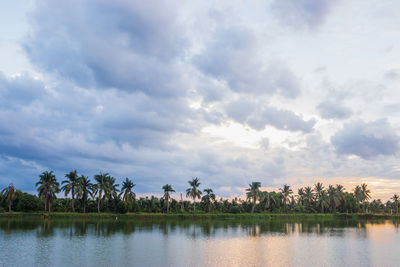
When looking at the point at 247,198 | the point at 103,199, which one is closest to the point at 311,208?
the point at 247,198

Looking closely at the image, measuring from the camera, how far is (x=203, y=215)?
4783 inches

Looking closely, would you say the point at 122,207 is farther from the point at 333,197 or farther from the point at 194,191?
the point at 333,197

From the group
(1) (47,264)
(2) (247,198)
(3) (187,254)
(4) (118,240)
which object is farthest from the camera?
(2) (247,198)

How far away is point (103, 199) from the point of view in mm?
117250

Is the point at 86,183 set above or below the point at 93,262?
above

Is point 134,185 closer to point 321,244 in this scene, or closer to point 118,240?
point 118,240

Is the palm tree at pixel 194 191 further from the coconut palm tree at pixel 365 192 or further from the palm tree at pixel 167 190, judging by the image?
the coconut palm tree at pixel 365 192

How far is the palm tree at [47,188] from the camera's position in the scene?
10719cm

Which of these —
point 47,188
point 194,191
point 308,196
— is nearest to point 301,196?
point 308,196

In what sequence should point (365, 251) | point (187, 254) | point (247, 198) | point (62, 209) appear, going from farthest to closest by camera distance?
point (247, 198) < point (62, 209) < point (365, 251) < point (187, 254)

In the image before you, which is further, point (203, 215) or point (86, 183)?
point (203, 215)

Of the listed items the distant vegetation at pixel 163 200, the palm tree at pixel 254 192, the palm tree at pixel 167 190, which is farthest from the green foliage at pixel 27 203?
the palm tree at pixel 254 192

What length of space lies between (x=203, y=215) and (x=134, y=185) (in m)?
29.6

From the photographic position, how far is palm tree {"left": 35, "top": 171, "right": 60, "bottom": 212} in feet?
352
